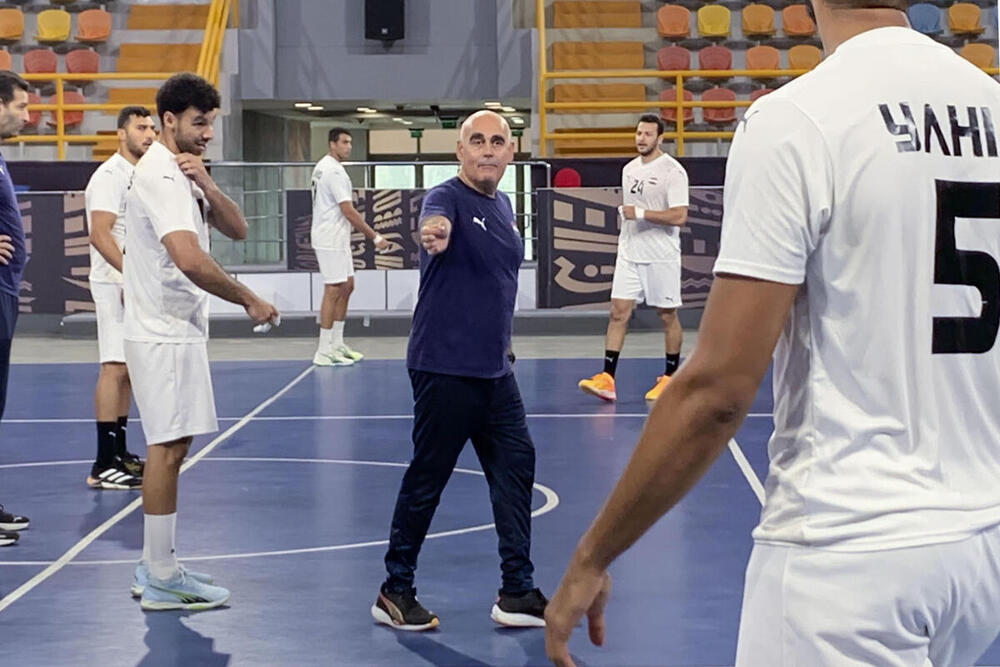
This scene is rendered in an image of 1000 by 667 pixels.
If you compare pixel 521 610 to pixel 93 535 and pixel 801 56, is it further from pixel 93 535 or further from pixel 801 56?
pixel 801 56

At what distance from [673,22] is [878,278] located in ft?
Result: 79.9

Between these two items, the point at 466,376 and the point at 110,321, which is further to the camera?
the point at 110,321

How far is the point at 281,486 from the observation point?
9.44 meters

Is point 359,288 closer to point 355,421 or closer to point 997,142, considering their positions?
point 355,421

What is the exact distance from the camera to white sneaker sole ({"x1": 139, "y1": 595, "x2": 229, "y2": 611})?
6.70 meters

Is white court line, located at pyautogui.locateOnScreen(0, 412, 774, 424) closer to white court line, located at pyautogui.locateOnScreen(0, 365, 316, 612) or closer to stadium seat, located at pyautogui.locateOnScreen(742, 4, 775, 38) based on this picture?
white court line, located at pyautogui.locateOnScreen(0, 365, 316, 612)

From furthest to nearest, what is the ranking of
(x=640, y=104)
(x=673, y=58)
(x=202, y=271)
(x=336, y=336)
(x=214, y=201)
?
1. (x=673, y=58)
2. (x=640, y=104)
3. (x=336, y=336)
4. (x=214, y=201)
5. (x=202, y=271)

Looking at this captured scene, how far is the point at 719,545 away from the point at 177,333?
2.94m

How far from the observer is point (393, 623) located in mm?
6301

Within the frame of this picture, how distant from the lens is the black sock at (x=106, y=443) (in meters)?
9.54

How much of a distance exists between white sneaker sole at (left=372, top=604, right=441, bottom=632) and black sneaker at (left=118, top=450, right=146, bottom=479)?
369 cm

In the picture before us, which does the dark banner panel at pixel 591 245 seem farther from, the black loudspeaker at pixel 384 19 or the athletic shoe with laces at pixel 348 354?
the black loudspeaker at pixel 384 19

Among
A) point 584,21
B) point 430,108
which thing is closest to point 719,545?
point 584,21

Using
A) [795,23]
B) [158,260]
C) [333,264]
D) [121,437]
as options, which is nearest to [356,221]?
[333,264]
